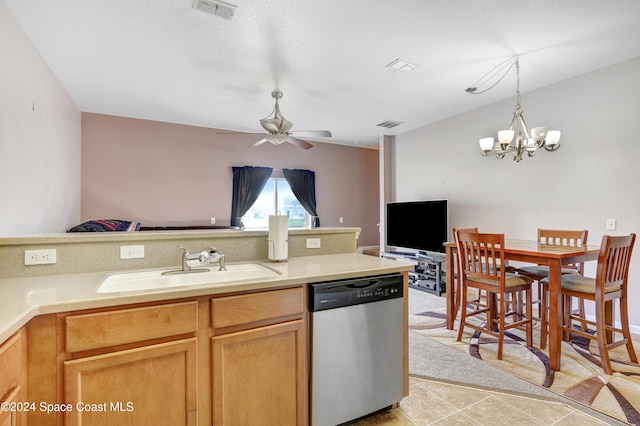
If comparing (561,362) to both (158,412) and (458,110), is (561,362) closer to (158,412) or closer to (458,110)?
(158,412)

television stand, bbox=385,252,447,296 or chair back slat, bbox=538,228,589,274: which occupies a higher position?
chair back slat, bbox=538,228,589,274

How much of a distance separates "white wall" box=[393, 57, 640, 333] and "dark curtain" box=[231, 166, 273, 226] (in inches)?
127

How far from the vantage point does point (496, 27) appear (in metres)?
2.56

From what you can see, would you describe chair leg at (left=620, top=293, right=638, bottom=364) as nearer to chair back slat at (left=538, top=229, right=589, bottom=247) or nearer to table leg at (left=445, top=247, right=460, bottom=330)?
chair back slat at (left=538, top=229, right=589, bottom=247)

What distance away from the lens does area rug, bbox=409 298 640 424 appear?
1.99 m

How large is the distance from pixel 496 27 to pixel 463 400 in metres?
2.83

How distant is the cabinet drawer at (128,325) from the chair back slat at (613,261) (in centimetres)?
272

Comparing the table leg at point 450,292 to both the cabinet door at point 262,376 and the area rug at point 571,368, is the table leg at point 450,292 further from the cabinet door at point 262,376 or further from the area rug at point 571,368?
the cabinet door at point 262,376

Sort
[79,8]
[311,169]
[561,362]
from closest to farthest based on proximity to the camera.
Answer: [79,8], [561,362], [311,169]

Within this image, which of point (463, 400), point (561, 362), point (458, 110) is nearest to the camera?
point (463, 400)

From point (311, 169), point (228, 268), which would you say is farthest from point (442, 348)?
point (311, 169)

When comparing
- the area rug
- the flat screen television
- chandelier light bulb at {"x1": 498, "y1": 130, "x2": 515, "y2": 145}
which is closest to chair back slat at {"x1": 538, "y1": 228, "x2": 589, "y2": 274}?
the area rug

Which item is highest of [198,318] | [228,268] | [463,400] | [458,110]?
[458,110]

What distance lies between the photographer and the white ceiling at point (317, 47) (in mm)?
2346
